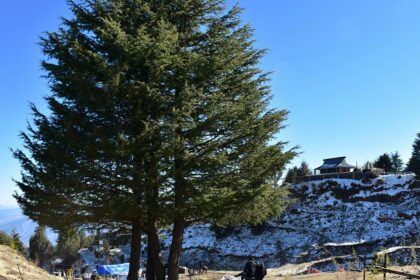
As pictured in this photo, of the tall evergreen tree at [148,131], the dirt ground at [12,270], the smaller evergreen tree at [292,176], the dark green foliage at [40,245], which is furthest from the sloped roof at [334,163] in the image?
the dirt ground at [12,270]

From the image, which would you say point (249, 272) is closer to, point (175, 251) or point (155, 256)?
point (175, 251)

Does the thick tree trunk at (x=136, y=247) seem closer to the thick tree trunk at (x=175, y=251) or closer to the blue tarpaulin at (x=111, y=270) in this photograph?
the thick tree trunk at (x=175, y=251)

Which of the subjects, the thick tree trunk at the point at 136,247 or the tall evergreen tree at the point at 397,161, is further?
the tall evergreen tree at the point at 397,161

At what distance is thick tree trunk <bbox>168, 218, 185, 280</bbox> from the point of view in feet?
52.5

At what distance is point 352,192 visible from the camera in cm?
4647

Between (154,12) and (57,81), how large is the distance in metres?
4.51

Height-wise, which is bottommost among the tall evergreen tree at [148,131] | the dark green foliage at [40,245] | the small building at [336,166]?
the dark green foliage at [40,245]

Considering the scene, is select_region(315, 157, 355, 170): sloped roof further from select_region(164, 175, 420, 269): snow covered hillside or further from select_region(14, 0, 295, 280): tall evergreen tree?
select_region(14, 0, 295, 280): tall evergreen tree

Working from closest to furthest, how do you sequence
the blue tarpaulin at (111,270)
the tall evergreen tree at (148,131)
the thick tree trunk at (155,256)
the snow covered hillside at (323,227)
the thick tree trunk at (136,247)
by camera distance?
the tall evergreen tree at (148,131) → the thick tree trunk at (136,247) → the thick tree trunk at (155,256) → the blue tarpaulin at (111,270) → the snow covered hillside at (323,227)

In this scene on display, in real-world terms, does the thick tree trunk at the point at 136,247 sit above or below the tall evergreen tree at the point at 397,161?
below

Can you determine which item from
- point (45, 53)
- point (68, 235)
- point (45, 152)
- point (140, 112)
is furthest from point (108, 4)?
point (68, 235)

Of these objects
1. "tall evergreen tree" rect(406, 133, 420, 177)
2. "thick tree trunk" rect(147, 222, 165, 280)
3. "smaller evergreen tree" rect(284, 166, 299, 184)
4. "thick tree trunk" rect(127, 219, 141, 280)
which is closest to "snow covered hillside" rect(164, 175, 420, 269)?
"smaller evergreen tree" rect(284, 166, 299, 184)

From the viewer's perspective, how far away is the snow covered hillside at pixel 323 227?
127 feet

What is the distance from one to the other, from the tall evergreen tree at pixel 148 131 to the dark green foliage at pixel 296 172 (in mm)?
35456
